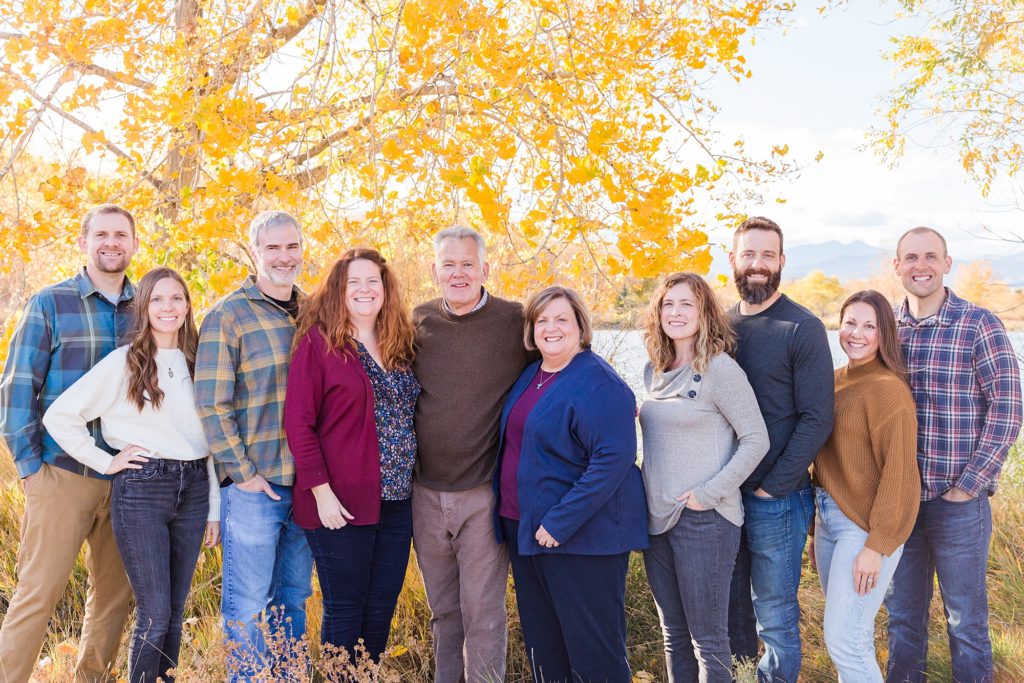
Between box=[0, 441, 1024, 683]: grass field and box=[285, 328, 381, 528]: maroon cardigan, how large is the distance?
0.58m

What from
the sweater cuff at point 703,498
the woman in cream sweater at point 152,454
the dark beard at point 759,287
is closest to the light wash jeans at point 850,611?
the sweater cuff at point 703,498

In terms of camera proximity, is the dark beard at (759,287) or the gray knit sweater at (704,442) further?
the dark beard at (759,287)

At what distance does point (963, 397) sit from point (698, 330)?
114 cm

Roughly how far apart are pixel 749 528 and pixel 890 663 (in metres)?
1.10

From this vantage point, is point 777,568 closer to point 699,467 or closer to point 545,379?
point 699,467

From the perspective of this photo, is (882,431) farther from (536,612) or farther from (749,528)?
(536,612)

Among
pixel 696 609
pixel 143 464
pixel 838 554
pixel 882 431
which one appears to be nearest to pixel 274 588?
pixel 143 464

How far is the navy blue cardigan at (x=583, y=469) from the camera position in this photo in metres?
2.95

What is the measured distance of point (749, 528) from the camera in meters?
3.24

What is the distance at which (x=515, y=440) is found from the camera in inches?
123

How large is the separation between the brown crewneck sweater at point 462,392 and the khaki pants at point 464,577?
0.09 m

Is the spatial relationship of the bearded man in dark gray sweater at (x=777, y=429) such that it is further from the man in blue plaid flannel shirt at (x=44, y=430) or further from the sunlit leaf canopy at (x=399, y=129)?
the man in blue plaid flannel shirt at (x=44, y=430)

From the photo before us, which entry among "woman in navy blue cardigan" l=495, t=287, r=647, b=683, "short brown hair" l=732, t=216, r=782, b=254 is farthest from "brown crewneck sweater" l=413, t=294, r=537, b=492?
"short brown hair" l=732, t=216, r=782, b=254

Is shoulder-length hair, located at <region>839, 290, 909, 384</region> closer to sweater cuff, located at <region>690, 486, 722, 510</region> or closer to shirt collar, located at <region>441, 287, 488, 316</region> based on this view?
sweater cuff, located at <region>690, 486, 722, 510</region>
